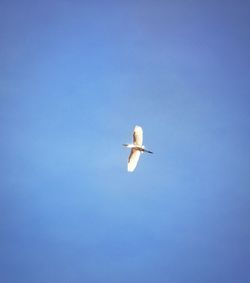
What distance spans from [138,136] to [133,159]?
18cm

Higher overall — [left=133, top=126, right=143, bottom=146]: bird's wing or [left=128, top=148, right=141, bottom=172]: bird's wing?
[left=133, top=126, right=143, bottom=146]: bird's wing

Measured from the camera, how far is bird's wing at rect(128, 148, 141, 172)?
3459 mm

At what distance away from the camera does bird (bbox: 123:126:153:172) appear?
3430mm

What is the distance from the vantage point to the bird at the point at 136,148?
11.3 ft

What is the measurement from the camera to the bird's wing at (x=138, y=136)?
11.2 ft

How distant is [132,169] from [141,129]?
31 cm

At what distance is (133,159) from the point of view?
3.47 metres

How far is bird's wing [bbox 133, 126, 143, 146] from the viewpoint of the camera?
3428 millimetres

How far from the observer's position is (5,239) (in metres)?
3.50

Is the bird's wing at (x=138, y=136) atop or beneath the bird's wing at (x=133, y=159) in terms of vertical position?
atop

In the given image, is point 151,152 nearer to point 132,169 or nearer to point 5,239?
point 132,169

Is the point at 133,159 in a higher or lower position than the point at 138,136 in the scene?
lower

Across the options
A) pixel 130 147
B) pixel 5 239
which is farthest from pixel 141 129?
pixel 5 239

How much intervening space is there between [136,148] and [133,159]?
95 millimetres
